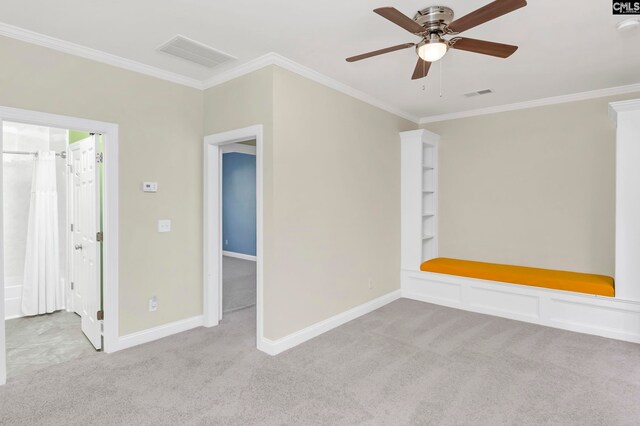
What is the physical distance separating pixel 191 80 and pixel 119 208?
1.49 metres

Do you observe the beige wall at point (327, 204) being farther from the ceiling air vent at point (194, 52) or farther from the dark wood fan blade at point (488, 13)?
the dark wood fan blade at point (488, 13)

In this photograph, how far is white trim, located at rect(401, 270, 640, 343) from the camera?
3512 millimetres

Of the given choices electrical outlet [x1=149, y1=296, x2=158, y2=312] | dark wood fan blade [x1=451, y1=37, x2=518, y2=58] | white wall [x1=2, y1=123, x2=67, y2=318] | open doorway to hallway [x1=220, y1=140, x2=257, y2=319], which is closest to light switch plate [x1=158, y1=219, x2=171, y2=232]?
electrical outlet [x1=149, y1=296, x2=158, y2=312]

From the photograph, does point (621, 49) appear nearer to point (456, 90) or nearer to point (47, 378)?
point (456, 90)

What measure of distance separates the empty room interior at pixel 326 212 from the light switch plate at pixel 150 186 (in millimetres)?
25

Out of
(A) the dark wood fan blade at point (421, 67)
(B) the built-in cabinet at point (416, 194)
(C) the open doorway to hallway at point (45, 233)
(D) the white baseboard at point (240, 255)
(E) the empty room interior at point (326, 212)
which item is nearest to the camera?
(E) the empty room interior at point (326, 212)

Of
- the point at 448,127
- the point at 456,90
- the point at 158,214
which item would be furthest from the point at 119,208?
the point at 448,127

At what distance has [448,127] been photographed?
5180mm

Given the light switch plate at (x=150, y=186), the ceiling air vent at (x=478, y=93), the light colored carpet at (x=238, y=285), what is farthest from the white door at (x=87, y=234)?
the ceiling air vent at (x=478, y=93)

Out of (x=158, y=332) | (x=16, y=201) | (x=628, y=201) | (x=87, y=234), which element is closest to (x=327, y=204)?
(x=158, y=332)

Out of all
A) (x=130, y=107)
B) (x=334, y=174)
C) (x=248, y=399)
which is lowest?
(x=248, y=399)

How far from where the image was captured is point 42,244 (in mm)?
4145

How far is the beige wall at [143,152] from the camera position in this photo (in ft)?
9.05

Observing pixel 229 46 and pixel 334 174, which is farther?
pixel 334 174
